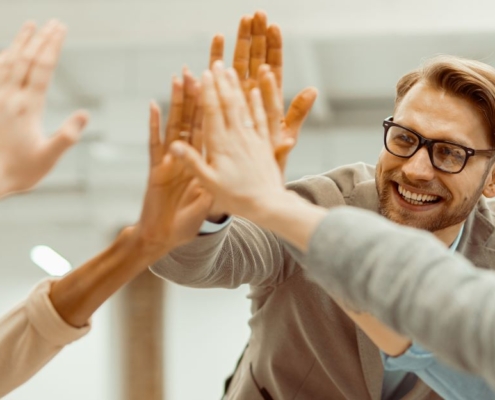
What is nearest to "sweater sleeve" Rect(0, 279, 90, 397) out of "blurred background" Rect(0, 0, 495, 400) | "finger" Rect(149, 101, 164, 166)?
"finger" Rect(149, 101, 164, 166)

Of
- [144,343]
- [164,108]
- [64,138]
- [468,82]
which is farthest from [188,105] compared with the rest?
[164,108]

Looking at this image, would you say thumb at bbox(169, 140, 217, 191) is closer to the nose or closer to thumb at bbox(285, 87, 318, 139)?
thumb at bbox(285, 87, 318, 139)

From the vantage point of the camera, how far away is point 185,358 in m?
7.79

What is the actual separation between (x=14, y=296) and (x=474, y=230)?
7.44m

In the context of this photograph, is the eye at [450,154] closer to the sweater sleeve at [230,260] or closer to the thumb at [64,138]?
the sweater sleeve at [230,260]

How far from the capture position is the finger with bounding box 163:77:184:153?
1.31 meters

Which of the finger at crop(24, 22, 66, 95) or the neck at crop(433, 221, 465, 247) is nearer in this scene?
the finger at crop(24, 22, 66, 95)

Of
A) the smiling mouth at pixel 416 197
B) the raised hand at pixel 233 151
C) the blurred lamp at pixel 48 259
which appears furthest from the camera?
the blurred lamp at pixel 48 259

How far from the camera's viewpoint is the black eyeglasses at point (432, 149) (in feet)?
5.82

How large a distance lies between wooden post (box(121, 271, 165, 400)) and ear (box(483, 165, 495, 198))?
133 inches

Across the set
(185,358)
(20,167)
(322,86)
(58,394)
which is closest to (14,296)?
(58,394)

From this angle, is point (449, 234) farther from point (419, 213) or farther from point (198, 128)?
point (198, 128)

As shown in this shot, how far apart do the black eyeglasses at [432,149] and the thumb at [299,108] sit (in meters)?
0.50

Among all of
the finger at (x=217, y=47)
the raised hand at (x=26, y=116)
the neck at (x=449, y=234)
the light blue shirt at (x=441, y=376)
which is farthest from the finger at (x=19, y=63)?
the neck at (x=449, y=234)
